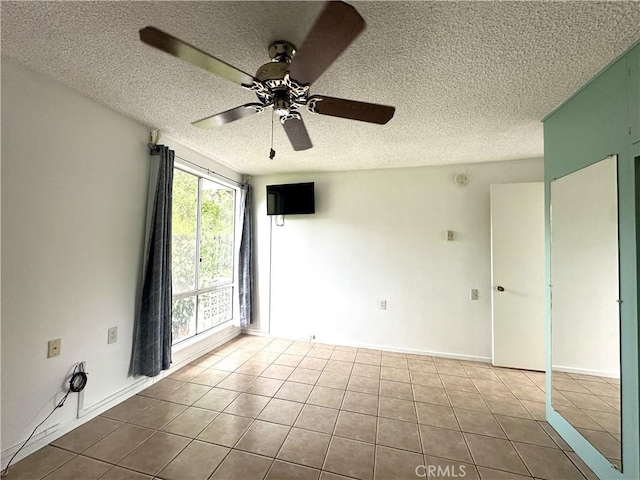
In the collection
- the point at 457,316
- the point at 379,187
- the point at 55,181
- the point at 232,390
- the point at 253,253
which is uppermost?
the point at 379,187

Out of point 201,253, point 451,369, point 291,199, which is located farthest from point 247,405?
point 291,199

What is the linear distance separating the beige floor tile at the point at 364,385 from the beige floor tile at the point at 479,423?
69 cm

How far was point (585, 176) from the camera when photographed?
169cm

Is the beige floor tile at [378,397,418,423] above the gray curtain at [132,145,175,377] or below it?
below

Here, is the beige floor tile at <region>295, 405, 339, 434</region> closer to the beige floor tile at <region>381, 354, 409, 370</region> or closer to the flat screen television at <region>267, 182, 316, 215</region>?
the beige floor tile at <region>381, 354, 409, 370</region>

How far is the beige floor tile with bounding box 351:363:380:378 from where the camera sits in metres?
2.79

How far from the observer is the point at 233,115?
1575mm

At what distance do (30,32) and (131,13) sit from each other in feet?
2.00

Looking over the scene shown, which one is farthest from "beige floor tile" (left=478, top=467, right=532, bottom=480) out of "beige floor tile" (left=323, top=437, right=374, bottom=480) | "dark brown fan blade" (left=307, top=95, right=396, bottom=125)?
"dark brown fan blade" (left=307, top=95, right=396, bottom=125)

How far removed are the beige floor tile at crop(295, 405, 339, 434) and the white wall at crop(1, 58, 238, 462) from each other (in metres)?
1.55

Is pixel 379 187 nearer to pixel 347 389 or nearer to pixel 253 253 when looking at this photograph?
pixel 253 253

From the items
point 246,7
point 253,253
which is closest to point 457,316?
point 253,253

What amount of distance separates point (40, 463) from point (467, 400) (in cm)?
307

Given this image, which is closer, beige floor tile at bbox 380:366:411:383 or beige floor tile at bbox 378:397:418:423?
beige floor tile at bbox 378:397:418:423
